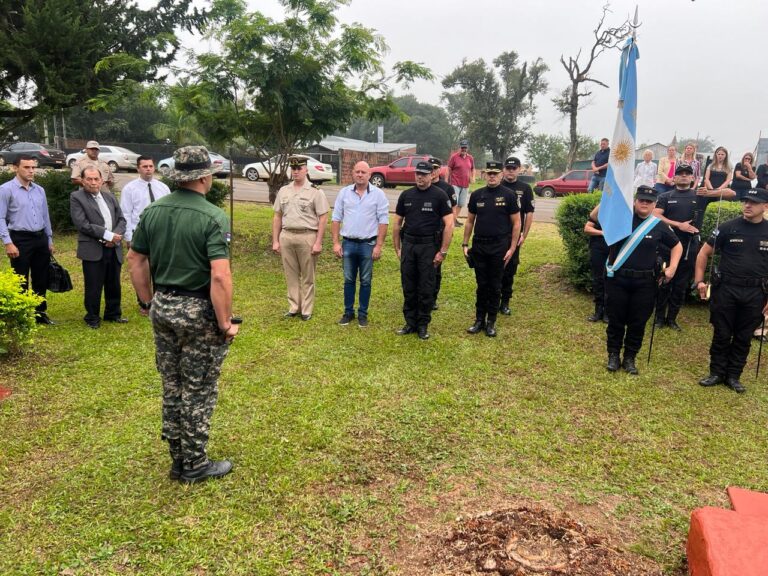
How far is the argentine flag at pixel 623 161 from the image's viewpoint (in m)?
4.99

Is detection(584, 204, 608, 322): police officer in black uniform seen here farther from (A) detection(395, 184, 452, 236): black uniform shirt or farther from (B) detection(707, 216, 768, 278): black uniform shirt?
(A) detection(395, 184, 452, 236): black uniform shirt

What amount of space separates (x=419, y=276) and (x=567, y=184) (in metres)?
19.9

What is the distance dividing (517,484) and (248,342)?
333 cm

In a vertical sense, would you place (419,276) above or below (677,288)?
above

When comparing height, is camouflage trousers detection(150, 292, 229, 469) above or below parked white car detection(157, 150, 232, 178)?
below

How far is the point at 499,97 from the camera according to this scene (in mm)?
41219

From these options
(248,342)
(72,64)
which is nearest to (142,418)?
(248,342)

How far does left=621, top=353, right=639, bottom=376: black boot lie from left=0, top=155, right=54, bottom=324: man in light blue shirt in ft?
19.6

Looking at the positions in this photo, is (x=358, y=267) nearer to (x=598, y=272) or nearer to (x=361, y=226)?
(x=361, y=226)

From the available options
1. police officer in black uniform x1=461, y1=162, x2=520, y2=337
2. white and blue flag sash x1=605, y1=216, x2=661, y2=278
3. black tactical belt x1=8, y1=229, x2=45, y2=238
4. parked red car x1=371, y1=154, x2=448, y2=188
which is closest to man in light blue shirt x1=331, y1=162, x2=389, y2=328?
police officer in black uniform x1=461, y1=162, x2=520, y2=337

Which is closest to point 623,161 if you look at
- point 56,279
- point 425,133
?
point 56,279

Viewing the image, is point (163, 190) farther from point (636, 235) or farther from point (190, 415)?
point (636, 235)

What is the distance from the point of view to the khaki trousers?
6422 mm

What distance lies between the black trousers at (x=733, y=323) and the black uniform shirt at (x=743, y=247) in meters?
0.15
